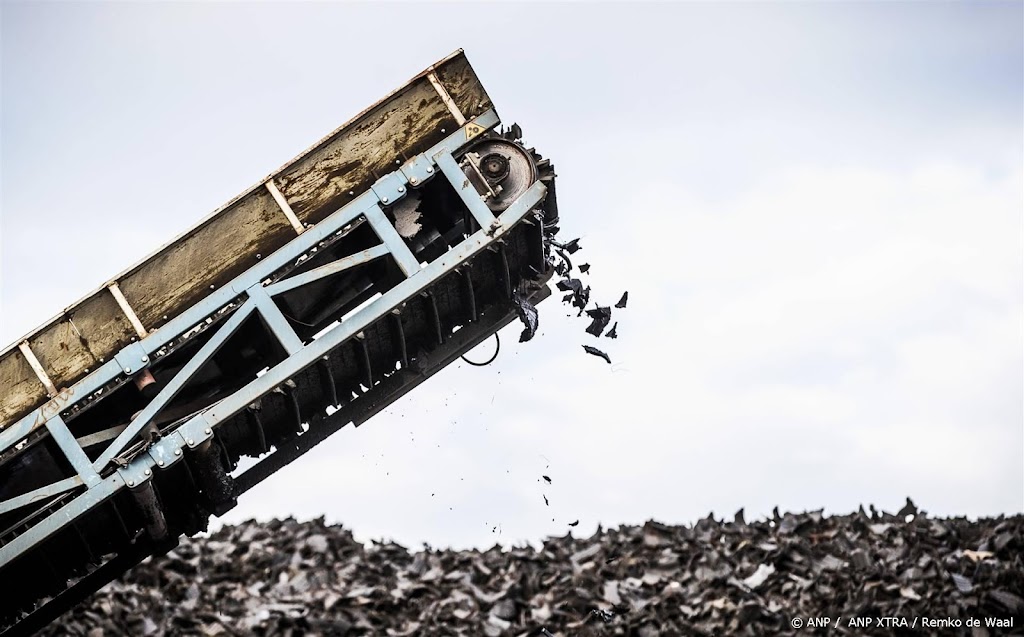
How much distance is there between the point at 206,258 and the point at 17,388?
4.55 ft

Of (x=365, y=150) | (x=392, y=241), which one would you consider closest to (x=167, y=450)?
(x=392, y=241)

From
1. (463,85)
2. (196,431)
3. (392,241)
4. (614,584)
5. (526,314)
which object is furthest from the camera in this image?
(614,584)

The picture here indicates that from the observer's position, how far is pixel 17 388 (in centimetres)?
659

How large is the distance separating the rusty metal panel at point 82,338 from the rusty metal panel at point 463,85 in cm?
258

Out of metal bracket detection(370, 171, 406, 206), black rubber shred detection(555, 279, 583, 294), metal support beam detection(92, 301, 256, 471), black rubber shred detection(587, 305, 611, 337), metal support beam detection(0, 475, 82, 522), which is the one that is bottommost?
black rubber shred detection(587, 305, 611, 337)

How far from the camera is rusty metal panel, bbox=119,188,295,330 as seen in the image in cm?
682

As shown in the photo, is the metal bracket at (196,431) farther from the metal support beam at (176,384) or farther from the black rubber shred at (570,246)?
the black rubber shred at (570,246)

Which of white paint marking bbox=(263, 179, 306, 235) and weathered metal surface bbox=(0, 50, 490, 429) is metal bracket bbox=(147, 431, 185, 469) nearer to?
weathered metal surface bbox=(0, 50, 490, 429)

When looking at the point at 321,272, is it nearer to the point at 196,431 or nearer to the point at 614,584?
the point at 196,431

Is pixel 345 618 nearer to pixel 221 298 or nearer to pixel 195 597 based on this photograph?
pixel 195 597

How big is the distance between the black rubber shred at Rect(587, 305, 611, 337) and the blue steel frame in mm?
1359

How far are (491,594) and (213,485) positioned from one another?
7.34ft

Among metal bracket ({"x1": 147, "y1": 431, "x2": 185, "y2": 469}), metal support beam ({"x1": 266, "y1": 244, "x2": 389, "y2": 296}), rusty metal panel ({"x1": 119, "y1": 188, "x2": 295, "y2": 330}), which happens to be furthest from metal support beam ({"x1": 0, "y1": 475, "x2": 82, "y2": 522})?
metal support beam ({"x1": 266, "y1": 244, "x2": 389, "y2": 296})

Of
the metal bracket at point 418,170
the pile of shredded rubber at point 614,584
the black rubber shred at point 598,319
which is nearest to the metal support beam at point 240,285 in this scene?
the metal bracket at point 418,170
